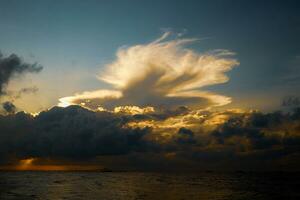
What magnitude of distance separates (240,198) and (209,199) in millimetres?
10368

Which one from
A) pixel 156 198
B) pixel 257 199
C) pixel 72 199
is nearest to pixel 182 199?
pixel 156 198

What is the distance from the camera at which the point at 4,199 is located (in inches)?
3401

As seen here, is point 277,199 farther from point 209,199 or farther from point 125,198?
point 125,198

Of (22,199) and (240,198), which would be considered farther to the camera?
(240,198)

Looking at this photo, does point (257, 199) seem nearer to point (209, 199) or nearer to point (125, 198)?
point (209, 199)

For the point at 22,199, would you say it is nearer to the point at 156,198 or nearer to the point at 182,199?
the point at 156,198

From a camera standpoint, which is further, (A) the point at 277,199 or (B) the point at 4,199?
(A) the point at 277,199

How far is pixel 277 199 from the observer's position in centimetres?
9700

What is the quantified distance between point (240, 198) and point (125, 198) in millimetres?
33243

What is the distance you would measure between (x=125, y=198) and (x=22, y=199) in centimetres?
2759


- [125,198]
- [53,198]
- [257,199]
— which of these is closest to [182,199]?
[125,198]

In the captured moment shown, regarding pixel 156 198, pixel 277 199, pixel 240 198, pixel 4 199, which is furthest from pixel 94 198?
pixel 277 199

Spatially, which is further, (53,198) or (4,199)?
(53,198)

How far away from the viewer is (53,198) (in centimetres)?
9606
